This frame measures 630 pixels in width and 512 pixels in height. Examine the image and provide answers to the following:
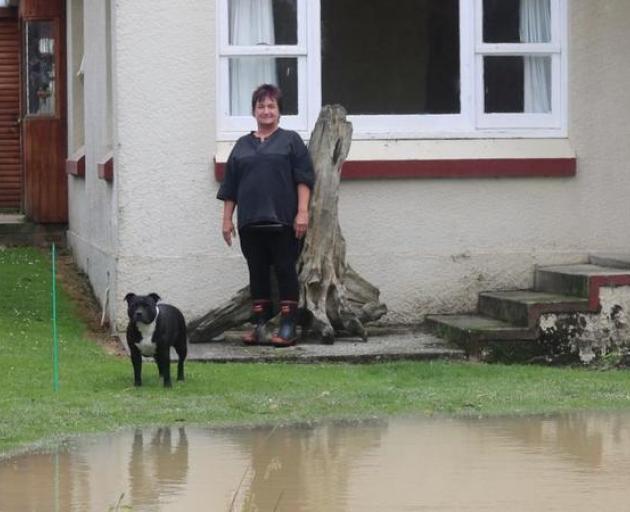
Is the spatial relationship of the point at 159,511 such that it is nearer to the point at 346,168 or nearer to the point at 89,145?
the point at 346,168

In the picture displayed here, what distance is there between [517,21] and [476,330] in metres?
3.14

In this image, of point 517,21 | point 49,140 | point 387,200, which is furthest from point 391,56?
point 49,140

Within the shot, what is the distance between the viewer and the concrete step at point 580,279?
474 inches

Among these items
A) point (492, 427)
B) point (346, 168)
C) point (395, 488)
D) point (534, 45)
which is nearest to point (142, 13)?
point (346, 168)

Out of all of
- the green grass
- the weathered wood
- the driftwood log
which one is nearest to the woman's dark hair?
the driftwood log

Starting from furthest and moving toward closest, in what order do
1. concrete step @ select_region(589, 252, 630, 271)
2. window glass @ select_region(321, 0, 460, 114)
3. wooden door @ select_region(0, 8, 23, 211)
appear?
wooden door @ select_region(0, 8, 23, 211)
window glass @ select_region(321, 0, 460, 114)
concrete step @ select_region(589, 252, 630, 271)

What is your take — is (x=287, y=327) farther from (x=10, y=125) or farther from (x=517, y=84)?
(x=10, y=125)

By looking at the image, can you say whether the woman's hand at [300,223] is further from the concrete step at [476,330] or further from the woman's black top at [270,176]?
the concrete step at [476,330]

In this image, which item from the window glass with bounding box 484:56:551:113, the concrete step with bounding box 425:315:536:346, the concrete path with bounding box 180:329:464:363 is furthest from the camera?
the window glass with bounding box 484:56:551:113

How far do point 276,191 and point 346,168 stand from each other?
1347mm

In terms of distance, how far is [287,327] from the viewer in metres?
12.1

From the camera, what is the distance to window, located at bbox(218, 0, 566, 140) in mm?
13422

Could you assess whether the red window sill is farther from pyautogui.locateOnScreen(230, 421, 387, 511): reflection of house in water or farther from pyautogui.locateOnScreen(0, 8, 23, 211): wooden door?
pyautogui.locateOnScreen(0, 8, 23, 211): wooden door

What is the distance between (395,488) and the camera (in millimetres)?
7352
